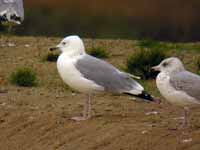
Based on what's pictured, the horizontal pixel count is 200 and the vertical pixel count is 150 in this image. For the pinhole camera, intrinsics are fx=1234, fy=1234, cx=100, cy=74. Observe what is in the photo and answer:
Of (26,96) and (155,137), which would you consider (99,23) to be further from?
(155,137)

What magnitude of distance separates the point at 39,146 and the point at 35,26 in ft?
56.7

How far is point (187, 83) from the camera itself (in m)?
13.6

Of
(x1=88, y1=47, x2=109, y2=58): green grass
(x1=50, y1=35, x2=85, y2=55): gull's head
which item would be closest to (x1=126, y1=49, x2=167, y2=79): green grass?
(x1=88, y1=47, x2=109, y2=58): green grass

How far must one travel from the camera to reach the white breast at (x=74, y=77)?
14.5 m

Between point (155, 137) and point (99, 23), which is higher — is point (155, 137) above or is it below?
above

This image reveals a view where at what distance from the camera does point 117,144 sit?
13.8 meters

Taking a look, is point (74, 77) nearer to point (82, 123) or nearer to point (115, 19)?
point (82, 123)

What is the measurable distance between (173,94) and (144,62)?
5166 mm

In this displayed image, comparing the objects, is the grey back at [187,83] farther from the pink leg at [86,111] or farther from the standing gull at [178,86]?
the pink leg at [86,111]

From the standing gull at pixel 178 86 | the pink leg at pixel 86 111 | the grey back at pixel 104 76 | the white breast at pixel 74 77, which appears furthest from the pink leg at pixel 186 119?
the pink leg at pixel 86 111

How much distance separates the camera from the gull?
20.2 m

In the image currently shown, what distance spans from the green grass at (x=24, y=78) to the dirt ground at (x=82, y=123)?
0.14 metres

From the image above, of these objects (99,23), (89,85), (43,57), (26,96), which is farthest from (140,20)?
(89,85)

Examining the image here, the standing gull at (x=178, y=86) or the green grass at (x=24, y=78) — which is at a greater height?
the standing gull at (x=178, y=86)
